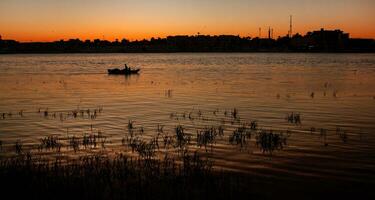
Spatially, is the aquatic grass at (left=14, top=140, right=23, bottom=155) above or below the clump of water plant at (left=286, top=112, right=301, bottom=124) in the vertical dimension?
below

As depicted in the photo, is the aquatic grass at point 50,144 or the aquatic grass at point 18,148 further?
the aquatic grass at point 50,144

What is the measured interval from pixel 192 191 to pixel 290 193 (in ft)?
7.67

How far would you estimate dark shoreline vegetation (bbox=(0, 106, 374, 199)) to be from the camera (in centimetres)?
1013

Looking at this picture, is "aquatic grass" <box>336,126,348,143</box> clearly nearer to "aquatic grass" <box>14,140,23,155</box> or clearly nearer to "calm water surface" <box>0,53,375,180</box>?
"calm water surface" <box>0,53,375,180</box>

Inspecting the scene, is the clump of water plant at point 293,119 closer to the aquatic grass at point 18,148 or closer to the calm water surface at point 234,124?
the calm water surface at point 234,124

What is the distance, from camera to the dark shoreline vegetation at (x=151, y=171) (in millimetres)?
10133

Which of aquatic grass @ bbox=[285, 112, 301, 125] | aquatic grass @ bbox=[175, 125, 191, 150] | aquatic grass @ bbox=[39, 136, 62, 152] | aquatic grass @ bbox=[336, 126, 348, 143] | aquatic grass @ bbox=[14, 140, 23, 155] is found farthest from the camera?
aquatic grass @ bbox=[285, 112, 301, 125]

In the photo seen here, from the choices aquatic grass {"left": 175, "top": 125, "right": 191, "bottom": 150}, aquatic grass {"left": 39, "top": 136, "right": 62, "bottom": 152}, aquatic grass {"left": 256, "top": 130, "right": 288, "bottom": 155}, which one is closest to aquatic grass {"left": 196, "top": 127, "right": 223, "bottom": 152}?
aquatic grass {"left": 175, "top": 125, "right": 191, "bottom": 150}

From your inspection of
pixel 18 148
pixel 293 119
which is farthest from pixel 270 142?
pixel 18 148

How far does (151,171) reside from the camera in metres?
11.8

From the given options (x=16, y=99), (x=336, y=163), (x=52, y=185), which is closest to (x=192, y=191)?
(x=52, y=185)

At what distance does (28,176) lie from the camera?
10781 millimetres

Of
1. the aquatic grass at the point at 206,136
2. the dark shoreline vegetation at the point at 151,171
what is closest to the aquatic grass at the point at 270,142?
the dark shoreline vegetation at the point at 151,171

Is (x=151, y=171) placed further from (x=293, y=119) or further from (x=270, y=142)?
(x=293, y=119)
